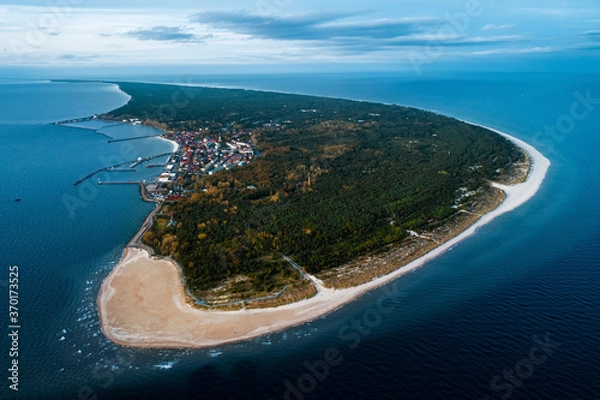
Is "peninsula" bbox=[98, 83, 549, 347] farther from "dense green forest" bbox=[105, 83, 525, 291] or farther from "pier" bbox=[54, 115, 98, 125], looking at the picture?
"pier" bbox=[54, 115, 98, 125]

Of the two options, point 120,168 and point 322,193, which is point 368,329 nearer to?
point 322,193

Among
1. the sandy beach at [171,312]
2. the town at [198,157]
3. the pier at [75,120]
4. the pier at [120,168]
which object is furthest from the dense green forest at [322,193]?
the pier at [75,120]

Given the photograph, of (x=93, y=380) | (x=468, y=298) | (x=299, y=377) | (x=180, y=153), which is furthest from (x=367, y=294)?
(x=180, y=153)

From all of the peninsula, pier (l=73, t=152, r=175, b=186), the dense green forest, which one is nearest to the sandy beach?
→ the peninsula

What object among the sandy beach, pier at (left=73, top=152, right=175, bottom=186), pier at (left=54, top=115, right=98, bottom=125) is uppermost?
pier at (left=54, top=115, right=98, bottom=125)

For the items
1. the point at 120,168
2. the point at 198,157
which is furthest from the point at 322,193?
the point at 120,168

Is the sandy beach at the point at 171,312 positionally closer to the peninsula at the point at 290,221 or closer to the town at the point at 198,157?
the peninsula at the point at 290,221

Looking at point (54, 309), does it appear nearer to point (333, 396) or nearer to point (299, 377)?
point (299, 377)
